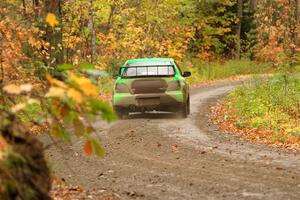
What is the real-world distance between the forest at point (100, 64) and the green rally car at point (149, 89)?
4.83 ft

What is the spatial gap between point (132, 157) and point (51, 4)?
375 inches

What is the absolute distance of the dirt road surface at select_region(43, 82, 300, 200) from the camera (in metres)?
7.82

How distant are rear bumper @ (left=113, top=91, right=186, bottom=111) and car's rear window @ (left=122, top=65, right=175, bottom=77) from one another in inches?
22.8

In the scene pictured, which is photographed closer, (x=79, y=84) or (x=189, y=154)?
(x=79, y=84)

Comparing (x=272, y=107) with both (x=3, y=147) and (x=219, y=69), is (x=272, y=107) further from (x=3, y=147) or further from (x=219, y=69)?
(x=219, y=69)

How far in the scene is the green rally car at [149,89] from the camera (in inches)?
608

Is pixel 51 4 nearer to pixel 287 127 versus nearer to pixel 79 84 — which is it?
pixel 287 127

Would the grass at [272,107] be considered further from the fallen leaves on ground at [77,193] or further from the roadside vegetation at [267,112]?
the fallen leaves on ground at [77,193]

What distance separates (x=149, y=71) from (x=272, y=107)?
400cm

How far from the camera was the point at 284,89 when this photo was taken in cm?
1934

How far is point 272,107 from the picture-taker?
1658 centimetres

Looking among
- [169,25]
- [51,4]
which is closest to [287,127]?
[51,4]

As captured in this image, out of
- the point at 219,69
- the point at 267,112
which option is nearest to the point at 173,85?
the point at 267,112

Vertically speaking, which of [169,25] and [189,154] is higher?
[169,25]
